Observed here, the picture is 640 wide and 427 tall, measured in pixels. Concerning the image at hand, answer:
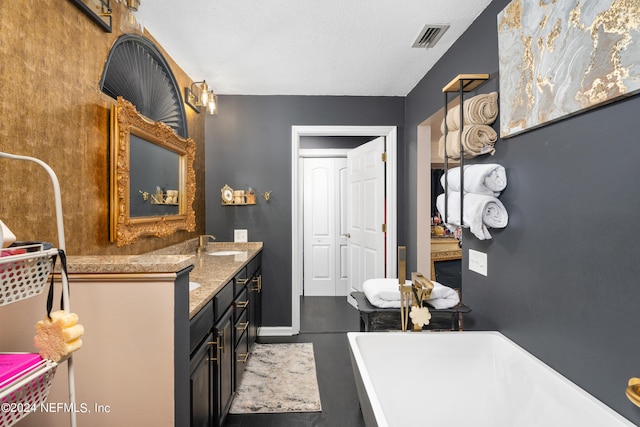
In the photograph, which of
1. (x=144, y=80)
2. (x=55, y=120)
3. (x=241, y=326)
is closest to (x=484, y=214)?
(x=241, y=326)

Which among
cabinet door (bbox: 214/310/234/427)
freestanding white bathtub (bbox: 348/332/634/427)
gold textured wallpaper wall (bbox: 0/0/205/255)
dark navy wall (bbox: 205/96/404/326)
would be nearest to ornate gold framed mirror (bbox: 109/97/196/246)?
gold textured wallpaper wall (bbox: 0/0/205/255)

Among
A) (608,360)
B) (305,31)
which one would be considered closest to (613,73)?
(608,360)

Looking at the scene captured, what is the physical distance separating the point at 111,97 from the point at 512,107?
2021mm

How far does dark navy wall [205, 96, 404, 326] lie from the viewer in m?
3.25

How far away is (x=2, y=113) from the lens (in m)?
1.07

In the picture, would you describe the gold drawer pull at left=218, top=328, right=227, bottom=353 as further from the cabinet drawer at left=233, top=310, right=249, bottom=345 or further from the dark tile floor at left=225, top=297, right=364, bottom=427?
the dark tile floor at left=225, top=297, right=364, bottom=427

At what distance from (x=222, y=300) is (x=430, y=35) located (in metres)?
2.11

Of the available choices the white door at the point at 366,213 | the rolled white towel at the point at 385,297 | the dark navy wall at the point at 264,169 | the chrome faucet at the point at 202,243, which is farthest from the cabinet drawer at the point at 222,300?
the white door at the point at 366,213

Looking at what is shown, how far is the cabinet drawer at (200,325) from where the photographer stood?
131cm

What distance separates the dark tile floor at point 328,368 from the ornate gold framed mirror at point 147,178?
4.31ft

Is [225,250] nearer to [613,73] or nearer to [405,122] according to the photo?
[405,122]

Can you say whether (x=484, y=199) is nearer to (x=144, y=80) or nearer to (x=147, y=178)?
(x=147, y=178)

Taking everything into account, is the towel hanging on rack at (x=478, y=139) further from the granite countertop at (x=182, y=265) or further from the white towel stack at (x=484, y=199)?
the granite countertop at (x=182, y=265)

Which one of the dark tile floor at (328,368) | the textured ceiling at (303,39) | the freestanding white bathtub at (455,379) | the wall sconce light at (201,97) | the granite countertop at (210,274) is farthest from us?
the wall sconce light at (201,97)
